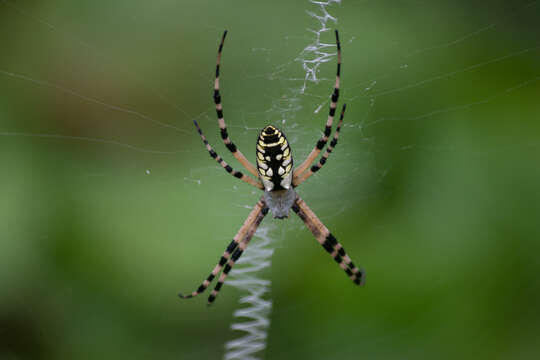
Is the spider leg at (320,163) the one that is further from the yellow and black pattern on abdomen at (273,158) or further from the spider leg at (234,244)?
the spider leg at (234,244)

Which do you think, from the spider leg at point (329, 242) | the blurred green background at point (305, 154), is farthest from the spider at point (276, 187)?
the blurred green background at point (305, 154)

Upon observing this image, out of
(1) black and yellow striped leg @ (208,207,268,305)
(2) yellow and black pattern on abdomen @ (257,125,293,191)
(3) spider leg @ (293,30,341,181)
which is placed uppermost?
(3) spider leg @ (293,30,341,181)

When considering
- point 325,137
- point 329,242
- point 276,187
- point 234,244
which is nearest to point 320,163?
point 325,137

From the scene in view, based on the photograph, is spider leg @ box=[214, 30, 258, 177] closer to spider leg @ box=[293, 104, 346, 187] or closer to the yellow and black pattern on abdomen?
the yellow and black pattern on abdomen

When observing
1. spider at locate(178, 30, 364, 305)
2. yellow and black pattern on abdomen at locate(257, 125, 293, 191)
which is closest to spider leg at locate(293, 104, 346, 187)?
spider at locate(178, 30, 364, 305)

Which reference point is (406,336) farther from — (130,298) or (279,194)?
(130,298)

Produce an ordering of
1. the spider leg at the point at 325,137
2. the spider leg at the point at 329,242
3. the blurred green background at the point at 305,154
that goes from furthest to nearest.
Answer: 1. the spider leg at the point at 329,242
2. the blurred green background at the point at 305,154
3. the spider leg at the point at 325,137

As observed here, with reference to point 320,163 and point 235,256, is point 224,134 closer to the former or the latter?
point 320,163
